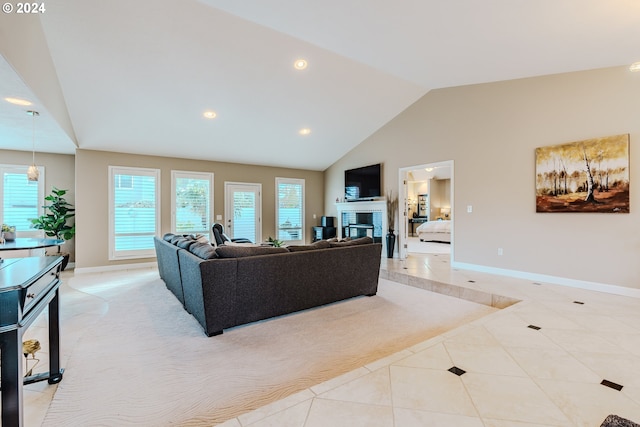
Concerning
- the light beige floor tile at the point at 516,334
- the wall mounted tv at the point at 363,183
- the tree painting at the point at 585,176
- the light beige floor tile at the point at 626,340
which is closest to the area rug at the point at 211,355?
the light beige floor tile at the point at 516,334

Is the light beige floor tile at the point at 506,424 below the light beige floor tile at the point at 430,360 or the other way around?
below

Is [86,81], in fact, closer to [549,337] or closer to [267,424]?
[267,424]

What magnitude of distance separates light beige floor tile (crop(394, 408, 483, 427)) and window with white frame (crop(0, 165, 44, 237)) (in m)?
7.63

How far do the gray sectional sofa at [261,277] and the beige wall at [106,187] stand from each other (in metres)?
2.85

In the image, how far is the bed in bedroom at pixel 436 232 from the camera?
8.90 meters

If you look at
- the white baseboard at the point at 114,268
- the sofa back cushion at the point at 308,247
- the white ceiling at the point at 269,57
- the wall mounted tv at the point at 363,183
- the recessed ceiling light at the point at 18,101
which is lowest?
the white baseboard at the point at 114,268

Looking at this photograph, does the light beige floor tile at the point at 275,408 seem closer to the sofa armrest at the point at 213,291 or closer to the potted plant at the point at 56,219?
the sofa armrest at the point at 213,291

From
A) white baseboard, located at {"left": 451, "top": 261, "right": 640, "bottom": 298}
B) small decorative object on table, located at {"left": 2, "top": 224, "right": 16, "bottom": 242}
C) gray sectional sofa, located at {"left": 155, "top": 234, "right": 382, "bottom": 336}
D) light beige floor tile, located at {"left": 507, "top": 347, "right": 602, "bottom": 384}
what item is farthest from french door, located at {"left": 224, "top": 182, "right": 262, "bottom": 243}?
light beige floor tile, located at {"left": 507, "top": 347, "right": 602, "bottom": 384}

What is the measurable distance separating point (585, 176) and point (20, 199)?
32.5 ft

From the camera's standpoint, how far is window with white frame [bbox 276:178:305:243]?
8.14 metres

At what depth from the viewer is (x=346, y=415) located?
5.05 feet

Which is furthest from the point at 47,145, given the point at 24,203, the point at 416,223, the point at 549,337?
the point at 416,223

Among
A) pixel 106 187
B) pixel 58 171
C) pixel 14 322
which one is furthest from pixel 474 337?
pixel 58 171

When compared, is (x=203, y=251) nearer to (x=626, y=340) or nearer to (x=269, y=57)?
(x=269, y=57)
